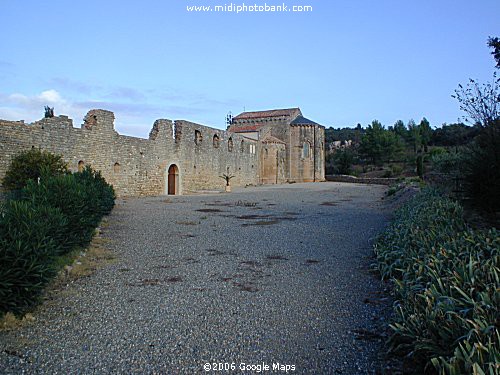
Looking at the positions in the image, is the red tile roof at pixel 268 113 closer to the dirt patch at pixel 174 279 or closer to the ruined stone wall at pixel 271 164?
the ruined stone wall at pixel 271 164

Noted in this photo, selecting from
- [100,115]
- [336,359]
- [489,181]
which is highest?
[100,115]

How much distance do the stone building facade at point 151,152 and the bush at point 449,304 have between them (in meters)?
14.0

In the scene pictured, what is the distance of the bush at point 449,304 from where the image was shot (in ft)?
9.26

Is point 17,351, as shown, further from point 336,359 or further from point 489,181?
point 489,181

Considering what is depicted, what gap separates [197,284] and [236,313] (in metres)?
1.35

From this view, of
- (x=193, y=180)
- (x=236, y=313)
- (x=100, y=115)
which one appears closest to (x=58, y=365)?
(x=236, y=313)

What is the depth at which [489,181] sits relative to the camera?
873 centimetres

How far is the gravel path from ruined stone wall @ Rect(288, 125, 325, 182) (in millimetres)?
36751

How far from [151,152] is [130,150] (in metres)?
1.85

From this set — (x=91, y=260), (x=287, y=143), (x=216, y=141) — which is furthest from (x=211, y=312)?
(x=287, y=143)

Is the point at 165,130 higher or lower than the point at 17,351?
higher

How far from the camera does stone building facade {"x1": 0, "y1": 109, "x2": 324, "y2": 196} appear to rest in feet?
51.2

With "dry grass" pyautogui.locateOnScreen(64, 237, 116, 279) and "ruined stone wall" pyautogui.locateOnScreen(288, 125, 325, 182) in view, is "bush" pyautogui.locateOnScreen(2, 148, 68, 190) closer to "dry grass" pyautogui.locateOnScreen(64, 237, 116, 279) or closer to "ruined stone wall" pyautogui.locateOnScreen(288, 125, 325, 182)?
"dry grass" pyautogui.locateOnScreen(64, 237, 116, 279)

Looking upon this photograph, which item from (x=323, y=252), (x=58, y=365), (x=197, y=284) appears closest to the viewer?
(x=58, y=365)
